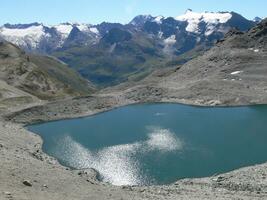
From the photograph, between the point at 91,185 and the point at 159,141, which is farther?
the point at 159,141

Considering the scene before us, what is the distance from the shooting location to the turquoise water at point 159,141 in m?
74.6

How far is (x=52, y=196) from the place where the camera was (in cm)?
4247

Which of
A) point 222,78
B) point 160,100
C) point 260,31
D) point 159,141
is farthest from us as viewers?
point 260,31

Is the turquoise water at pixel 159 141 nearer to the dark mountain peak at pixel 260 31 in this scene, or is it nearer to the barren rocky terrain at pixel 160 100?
the barren rocky terrain at pixel 160 100

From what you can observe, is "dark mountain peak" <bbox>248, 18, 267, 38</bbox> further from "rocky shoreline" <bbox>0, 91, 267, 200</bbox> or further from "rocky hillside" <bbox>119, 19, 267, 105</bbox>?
"rocky shoreline" <bbox>0, 91, 267, 200</bbox>

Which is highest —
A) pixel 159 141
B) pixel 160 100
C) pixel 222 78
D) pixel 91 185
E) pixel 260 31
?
pixel 260 31

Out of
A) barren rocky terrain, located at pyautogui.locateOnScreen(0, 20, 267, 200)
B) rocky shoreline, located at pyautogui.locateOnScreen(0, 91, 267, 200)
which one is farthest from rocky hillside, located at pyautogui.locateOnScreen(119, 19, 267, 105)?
rocky shoreline, located at pyautogui.locateOnScreen(0, 91, 267, 200)

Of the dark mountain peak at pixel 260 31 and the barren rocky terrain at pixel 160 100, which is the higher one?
the dark mountain peak at pixel 260 31

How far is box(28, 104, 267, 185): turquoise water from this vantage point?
74562mm

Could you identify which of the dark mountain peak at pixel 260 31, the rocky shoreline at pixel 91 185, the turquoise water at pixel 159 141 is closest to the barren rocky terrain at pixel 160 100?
the rocky shoreline at pixel 91 185

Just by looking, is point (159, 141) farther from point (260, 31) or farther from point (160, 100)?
point (260, 31)

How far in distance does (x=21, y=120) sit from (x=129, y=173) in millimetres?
52473

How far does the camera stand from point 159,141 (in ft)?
309

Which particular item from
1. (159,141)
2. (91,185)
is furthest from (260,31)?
(91,185)
